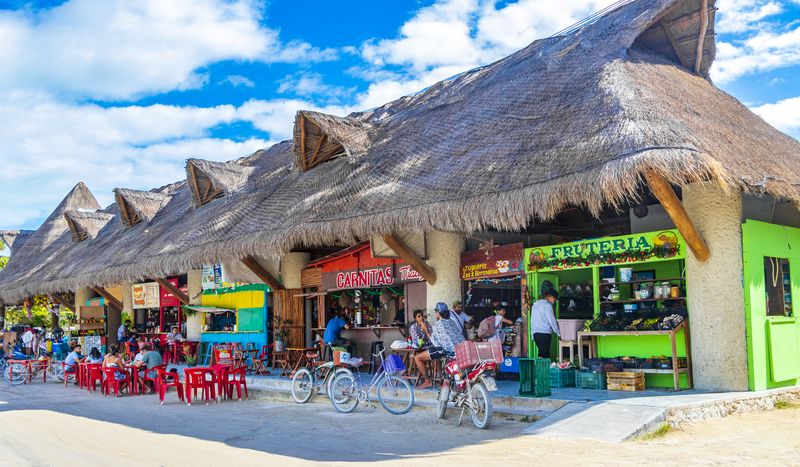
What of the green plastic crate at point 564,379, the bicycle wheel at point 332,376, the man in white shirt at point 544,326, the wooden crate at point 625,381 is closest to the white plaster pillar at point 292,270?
the bicycle wheel at point 332,376

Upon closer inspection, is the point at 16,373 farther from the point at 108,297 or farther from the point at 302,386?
the point at 302,386

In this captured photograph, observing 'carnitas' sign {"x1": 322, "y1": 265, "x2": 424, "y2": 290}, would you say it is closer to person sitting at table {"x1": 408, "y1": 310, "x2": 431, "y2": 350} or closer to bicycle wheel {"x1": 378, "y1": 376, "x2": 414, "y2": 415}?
person sitting at table {"x1": 408, "y1": 310, "x2": 431, "y2": 350}

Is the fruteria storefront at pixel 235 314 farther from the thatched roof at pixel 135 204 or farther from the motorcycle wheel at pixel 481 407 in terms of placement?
the motorcycle wheel at pixel 481 407

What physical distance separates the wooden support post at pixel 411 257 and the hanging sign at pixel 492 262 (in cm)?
59

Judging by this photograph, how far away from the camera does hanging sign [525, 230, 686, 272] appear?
10.3 m

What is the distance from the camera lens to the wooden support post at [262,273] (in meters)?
16.6

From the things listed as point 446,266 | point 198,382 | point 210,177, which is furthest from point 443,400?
point 210,177

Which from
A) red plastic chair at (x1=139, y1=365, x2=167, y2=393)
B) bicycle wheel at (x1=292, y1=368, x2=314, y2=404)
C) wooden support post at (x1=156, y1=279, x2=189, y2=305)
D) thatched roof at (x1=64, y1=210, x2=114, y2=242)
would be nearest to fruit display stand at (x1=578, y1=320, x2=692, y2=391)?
bicycle wheel at (x1=292, y1=368, x2=314, y2=404)

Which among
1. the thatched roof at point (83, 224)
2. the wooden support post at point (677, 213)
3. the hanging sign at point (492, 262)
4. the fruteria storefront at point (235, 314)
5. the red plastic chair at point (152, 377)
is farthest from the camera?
the thatched roof at point (83, 224)

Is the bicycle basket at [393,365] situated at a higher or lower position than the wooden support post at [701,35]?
lower

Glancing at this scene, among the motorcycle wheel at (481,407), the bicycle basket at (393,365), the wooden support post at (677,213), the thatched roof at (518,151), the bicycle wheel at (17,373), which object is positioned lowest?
the bicycle wheel at (17,373)

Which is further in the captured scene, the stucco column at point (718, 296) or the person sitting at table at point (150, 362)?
the person sitting at table at point (150, 362)

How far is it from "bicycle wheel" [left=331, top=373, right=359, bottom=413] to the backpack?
8.01 ft

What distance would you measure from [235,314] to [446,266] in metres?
7.99
